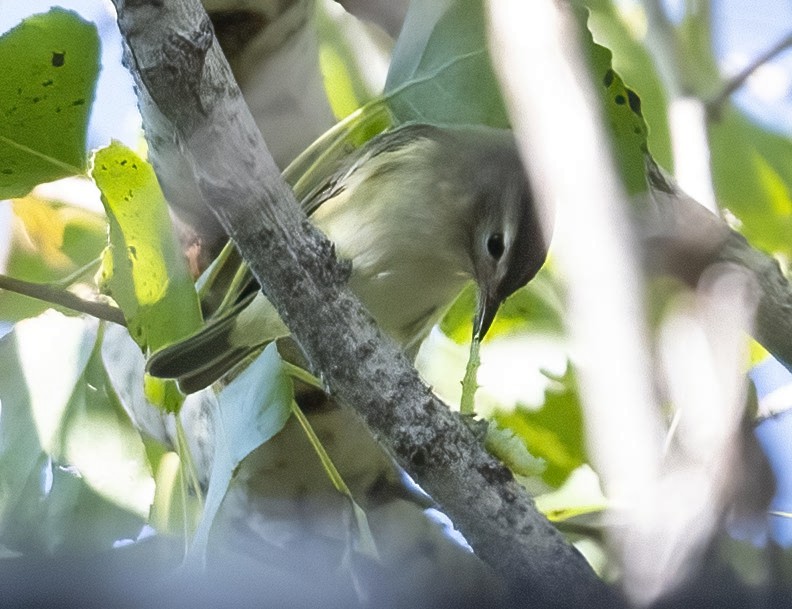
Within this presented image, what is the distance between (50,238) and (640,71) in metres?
0.69

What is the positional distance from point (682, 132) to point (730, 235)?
4.8 inches

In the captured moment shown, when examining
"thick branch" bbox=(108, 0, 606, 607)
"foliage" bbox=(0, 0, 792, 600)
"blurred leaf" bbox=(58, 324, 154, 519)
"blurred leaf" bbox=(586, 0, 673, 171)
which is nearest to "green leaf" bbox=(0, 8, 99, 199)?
"foliage" bbox=(0, 0, 792, 600)

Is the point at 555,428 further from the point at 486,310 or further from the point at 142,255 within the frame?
the point at 142,255

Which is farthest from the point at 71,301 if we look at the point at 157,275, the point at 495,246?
the point at 495,246

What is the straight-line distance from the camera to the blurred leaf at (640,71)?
1.12 metres

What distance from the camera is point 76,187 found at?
124 cm

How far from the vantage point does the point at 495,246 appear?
120cm

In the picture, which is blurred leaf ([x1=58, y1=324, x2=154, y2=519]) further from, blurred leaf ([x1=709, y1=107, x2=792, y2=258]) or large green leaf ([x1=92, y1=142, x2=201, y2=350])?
blurred leaf ([x1=709, y1=107, x2=792, y2=258])

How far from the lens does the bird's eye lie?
3.92ft

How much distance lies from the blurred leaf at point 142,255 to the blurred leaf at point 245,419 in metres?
0.08

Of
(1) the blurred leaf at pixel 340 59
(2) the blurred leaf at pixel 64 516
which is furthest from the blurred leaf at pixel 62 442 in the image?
(1) the blurred leaf at pixel 340 59

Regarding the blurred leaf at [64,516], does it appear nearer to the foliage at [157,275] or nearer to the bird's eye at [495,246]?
the foliage at [157,275]

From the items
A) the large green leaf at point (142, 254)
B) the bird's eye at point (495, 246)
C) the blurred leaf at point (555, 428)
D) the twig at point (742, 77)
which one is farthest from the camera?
the bird's eye at point (495, 246)

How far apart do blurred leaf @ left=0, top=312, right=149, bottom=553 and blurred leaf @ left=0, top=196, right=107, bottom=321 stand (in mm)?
79
